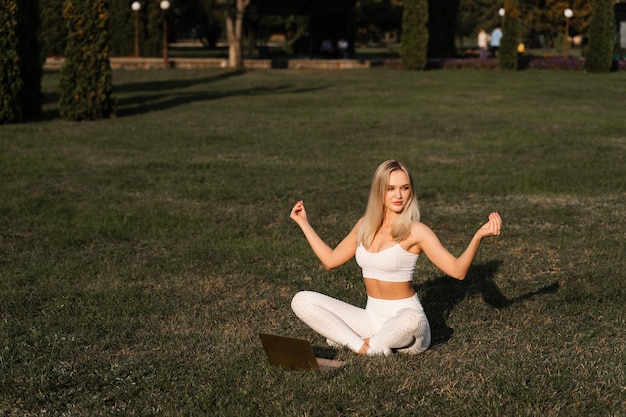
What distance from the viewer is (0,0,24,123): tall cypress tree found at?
17.9 m

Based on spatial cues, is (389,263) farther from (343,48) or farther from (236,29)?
(343,48)

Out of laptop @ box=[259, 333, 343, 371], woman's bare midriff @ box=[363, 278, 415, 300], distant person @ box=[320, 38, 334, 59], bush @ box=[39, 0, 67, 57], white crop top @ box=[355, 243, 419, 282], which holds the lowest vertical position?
laptop @ box=[259, 333, 343, 371]

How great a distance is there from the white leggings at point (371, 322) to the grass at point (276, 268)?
97mm

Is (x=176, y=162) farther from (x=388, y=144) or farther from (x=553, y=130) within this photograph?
(x=553, y=130)

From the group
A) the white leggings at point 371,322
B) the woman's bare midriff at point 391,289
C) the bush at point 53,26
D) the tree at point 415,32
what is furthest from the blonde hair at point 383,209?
the bush at point 53,26

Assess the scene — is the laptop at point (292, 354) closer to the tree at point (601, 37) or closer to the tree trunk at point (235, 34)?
the tree at point (601, 37)

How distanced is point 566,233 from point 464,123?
9.77m

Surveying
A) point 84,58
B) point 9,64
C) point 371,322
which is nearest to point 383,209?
point 371,322

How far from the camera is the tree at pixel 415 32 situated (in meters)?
36.1

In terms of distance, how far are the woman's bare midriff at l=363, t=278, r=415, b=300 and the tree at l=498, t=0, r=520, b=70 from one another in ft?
103

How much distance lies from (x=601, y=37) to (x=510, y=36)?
12.2 feet

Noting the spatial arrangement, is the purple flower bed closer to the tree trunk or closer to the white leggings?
the tree trunk

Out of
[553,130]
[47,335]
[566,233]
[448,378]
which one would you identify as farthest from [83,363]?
[553,130]

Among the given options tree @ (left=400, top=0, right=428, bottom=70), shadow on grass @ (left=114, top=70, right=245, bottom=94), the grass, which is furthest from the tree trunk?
the grass
